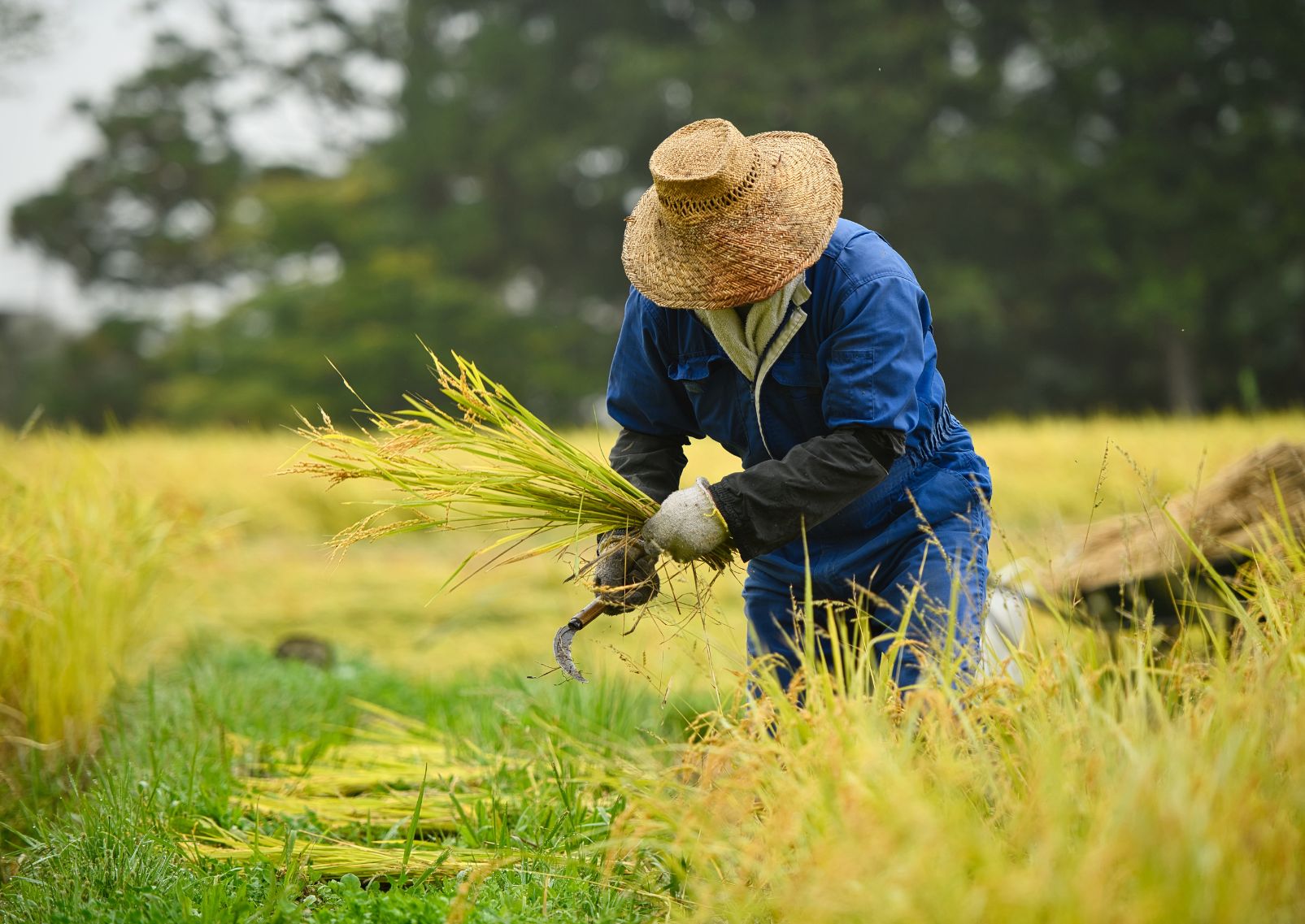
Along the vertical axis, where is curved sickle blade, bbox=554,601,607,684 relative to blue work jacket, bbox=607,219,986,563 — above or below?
below

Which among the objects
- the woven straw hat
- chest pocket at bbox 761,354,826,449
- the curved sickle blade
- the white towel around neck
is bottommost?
the curved sickle blade

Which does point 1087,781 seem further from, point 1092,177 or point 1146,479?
point 1092,177

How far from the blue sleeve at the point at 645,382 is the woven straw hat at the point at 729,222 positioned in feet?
0.50

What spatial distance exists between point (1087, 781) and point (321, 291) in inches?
729

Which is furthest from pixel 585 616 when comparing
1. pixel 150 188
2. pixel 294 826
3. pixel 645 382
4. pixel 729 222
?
pixel 150 188

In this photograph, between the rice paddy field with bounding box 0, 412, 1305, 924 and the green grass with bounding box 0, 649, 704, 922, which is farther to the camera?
the green grass with bounding box 0, 649, 704, 922

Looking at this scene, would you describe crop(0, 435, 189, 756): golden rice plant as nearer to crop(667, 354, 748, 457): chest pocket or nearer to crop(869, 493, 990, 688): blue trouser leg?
crop(667, 354, 748, 457): chest pocket

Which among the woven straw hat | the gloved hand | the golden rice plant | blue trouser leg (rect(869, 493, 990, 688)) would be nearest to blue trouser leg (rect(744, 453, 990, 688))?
blue trouser leg (rect(869, 493, 990, 688))

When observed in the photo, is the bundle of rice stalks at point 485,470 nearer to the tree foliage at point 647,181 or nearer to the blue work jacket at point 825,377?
the blue work jacket at point 825,377

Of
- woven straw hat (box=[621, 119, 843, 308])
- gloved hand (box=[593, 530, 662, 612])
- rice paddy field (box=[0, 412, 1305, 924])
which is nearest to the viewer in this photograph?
rice paddy field (box=[0, 412, 1305, 924])

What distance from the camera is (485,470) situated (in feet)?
7.74

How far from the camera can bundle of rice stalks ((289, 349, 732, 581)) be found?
7.44ft

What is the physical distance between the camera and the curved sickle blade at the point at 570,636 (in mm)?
2221

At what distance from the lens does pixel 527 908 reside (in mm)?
2059
